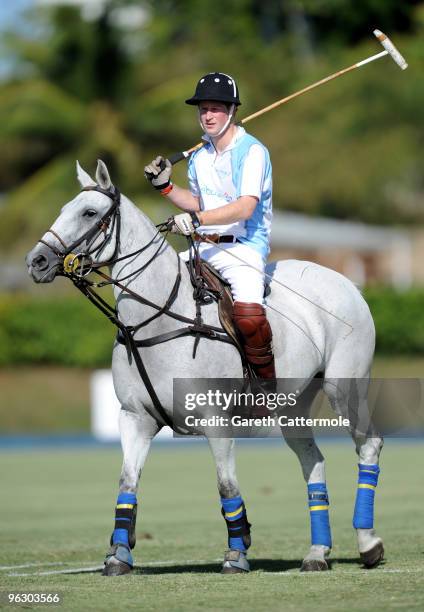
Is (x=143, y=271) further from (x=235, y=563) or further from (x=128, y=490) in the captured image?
(x=235, y=563)

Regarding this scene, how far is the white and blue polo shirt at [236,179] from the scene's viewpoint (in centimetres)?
762

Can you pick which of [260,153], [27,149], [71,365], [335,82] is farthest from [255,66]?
[260,153]

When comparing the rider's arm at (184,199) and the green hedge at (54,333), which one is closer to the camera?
the rider's arm at (184,199)

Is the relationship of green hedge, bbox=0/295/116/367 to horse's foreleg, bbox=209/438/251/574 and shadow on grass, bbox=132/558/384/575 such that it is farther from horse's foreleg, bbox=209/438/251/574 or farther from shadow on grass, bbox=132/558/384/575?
→ horse's foreleg, bbox=209/438/251/574

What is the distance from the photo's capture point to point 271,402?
779 cm

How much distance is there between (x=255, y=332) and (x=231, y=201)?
793mm

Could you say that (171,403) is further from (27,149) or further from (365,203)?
(365,203)

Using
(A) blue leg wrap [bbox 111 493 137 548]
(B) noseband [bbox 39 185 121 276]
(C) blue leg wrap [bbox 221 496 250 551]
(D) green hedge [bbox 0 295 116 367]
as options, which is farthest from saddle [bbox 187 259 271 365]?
(D) green hedge [bbox 0 295 116 367]

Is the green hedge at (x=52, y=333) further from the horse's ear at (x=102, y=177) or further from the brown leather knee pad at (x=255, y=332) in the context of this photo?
the horse's ear at (x=102, y=177)

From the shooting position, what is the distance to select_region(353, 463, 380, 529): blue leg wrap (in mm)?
8055

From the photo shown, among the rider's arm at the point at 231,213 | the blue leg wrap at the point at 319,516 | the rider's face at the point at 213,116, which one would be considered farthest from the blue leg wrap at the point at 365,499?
the rider's face at the point at 213,116

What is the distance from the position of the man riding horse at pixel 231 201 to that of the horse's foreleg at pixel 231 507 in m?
0.53

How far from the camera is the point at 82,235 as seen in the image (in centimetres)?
726

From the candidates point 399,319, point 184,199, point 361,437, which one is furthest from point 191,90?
point 184,199
